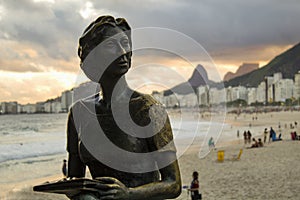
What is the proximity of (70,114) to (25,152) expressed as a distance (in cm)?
3959

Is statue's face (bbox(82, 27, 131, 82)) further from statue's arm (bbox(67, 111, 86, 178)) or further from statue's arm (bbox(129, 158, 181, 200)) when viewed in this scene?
statue's arm (bbox(129, 158, 181, 200))

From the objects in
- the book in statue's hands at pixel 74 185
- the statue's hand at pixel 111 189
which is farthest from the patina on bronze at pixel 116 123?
the book in statue's hands at pixel 74 185

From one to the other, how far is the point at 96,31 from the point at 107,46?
11 centimetres

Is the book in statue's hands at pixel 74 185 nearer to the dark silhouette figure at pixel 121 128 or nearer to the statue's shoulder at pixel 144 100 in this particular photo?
the dark silhouette figure at pixel 121 128

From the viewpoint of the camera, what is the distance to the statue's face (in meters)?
2.48

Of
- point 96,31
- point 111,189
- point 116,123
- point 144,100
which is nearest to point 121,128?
point 116,123

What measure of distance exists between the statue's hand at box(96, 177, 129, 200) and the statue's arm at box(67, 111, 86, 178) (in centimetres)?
52

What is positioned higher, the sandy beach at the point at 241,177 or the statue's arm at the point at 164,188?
the statue's arm at the point at 164,188

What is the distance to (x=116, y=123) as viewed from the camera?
2.55 meters

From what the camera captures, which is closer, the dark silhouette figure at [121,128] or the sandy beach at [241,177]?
the dark silhouette figure at [121,128]

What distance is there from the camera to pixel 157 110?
251 centimetres

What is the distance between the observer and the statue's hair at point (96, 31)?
98.0 inches

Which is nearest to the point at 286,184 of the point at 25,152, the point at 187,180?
the point at 187,180

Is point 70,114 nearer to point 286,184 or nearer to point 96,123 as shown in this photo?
point 96,123
